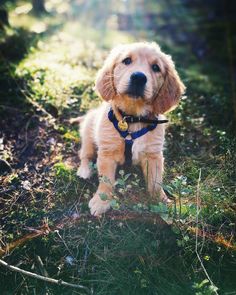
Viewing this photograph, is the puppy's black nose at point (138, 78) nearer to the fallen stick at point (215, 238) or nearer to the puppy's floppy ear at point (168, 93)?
the puppy's floppy ear at point (168, 93)

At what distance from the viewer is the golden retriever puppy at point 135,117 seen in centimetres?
346

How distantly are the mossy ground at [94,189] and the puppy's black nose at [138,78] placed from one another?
738 millimetres

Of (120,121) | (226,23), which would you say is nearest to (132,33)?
(226,23)

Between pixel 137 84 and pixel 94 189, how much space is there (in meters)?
1.13

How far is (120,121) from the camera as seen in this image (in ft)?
11.6

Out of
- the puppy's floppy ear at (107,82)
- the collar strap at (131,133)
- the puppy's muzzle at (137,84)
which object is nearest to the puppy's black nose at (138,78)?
the puppy's muzzle at (137,84)

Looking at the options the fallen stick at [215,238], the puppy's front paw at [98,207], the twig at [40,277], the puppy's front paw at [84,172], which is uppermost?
the puppy's front paw at [84,172]

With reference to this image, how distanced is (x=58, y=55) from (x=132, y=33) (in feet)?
7.50

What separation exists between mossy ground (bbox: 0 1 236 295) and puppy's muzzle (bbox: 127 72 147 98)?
0.66m

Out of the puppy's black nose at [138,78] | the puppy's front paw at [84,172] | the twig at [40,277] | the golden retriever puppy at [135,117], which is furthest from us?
the puppy's front paw at [84,172]

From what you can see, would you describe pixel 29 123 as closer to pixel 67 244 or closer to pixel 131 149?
pixel 131 149

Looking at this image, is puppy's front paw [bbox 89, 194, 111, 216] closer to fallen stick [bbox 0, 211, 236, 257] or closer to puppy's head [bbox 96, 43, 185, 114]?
fallen stick [bbox 0, 211, 236, 257]

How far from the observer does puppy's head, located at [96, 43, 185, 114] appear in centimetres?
332

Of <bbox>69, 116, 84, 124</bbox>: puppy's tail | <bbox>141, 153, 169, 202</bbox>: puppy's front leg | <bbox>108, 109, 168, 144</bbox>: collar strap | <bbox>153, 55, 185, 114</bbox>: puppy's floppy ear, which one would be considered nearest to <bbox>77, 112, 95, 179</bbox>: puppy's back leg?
<bbox>69, 116, 84, 124</bbox>: puppy's tail
